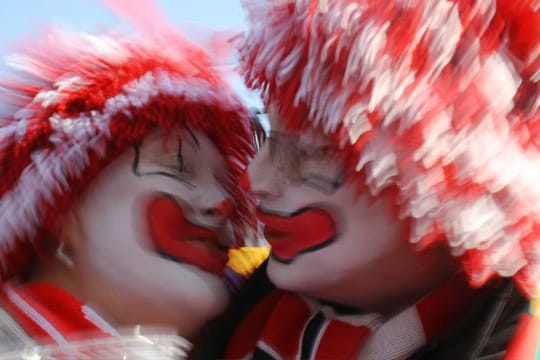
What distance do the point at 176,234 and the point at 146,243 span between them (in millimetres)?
32

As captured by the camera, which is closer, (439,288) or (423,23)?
(423,23)

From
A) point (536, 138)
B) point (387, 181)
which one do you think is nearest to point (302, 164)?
point (387, 181)

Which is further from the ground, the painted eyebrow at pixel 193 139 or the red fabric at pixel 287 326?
the painted eyebrow at pixel 193 139

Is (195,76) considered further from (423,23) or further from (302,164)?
(423,23)

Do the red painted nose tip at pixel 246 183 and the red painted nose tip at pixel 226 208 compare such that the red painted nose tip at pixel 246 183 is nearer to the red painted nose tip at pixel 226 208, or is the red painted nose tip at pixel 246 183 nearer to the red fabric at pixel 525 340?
the red painted nose tip at pixel 226 208

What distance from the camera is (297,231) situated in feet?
2.22

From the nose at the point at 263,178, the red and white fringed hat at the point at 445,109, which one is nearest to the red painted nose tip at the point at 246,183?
the nose at the point at 263,178

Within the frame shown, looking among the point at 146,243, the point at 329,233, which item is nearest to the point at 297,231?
the point at 329,233

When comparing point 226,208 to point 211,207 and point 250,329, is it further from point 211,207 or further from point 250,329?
point 250,329

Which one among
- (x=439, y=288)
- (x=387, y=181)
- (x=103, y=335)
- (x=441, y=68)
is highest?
(x=441, y=68)

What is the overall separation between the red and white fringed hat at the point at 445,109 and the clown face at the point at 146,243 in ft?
0.64

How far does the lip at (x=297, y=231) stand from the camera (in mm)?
663

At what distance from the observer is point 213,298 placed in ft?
2.38

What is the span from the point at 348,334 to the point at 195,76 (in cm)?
32
